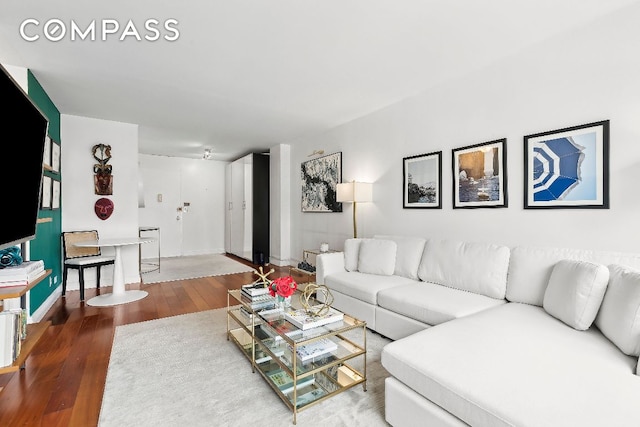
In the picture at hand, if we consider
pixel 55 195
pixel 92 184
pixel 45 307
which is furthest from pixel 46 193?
pixel 45 307

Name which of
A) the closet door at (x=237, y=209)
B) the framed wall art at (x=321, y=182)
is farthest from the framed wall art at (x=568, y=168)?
the closet door at (x=237, y=209)

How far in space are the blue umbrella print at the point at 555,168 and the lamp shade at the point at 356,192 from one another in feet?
6.32

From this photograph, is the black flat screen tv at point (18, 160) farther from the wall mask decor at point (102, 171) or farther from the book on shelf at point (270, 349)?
the wall mask decor at point (102, 171)

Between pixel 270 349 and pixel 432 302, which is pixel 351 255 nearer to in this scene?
pixel 432 302

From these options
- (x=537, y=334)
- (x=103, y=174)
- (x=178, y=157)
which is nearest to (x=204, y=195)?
(x=178, y=157)

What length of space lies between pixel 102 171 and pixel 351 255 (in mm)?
3803

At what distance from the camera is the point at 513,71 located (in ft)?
8.62

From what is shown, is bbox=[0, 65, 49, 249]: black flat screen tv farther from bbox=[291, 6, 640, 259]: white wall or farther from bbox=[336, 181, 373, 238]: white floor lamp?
bbox=[291, 6, 640, 259]: white wall

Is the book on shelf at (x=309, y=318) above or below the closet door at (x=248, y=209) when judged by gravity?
below

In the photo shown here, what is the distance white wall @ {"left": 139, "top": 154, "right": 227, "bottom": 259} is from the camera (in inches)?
280

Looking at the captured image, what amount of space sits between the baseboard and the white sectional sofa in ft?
10.3

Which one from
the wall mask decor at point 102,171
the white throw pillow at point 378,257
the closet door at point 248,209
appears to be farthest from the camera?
the closet door at point 248,209

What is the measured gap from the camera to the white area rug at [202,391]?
1.64 m

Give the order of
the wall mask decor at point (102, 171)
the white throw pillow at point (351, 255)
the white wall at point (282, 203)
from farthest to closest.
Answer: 1. the white wall at point (282, 203)
2. the wall mask decor at point (102, 171)
3. the white throw pillow at point (351, 255)
